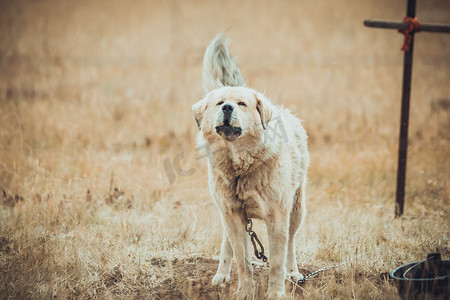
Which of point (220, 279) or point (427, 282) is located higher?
point (427, 282)

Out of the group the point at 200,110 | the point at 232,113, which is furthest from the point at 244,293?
the point at 200,110

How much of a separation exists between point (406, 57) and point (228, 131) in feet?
10.3

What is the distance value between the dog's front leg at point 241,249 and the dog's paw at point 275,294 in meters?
0.15

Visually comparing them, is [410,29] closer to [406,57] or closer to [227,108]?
[406,57]

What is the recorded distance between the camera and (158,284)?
3.45 metres

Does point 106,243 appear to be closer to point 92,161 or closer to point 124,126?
point 92,161

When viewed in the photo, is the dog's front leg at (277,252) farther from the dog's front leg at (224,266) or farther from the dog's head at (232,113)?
the dog's head at (232,113)

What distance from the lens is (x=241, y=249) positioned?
126 inches

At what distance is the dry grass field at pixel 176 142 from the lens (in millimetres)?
3623

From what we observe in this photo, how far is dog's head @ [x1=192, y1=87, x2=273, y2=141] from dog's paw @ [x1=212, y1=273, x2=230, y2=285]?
134 centimetres

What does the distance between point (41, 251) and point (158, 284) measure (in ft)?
3.70

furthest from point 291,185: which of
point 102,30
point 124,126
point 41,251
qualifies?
point 102,30

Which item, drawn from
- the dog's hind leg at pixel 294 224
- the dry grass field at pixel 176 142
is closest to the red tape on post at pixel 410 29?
the dry grass field at pixel 176 142

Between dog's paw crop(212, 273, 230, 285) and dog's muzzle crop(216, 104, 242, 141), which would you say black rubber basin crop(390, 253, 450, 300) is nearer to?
dog's paw crop(212, 273, 230, 285)
